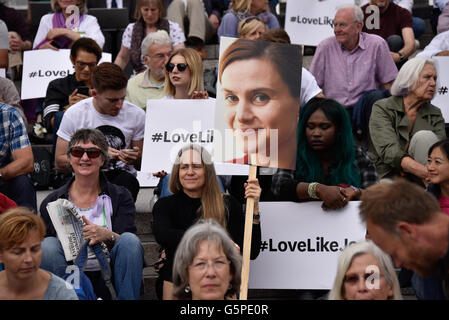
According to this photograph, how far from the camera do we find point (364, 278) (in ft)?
16.7

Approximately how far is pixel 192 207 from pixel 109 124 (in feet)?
4.66

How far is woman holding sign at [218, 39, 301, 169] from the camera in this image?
19.3 ft

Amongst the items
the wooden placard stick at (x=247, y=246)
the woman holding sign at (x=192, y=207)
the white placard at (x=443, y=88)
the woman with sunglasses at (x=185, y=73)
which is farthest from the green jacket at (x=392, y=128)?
the wooden placard stick at (x=247, y=246)

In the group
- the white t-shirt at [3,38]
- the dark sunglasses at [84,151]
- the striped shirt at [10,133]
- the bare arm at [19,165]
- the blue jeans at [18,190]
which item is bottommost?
the blue jeans at [18,190]

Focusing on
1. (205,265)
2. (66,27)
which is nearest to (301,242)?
(205,265)

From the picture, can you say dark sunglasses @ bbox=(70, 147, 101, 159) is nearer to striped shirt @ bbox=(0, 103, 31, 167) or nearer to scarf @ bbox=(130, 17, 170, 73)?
striped shirt @ bbox=(0, 103, 31, 167)

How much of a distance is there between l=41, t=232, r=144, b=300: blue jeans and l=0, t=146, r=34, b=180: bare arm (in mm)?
783

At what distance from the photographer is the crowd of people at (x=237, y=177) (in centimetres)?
505

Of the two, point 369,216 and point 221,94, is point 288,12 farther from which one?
point 369,216

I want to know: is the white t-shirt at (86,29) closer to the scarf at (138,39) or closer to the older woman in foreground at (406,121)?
the scarf at (138,39)

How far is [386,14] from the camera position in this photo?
32.1ft

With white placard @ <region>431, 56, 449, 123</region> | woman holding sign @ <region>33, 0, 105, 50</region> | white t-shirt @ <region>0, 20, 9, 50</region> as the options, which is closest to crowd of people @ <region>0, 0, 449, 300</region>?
white placard @ <region>431, 56, 449, 123</region>

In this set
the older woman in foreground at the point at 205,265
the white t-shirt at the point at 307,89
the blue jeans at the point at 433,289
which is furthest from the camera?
the white t-shirt at the point at 307,89

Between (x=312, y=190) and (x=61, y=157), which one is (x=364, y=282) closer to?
(x=312, y=190)
